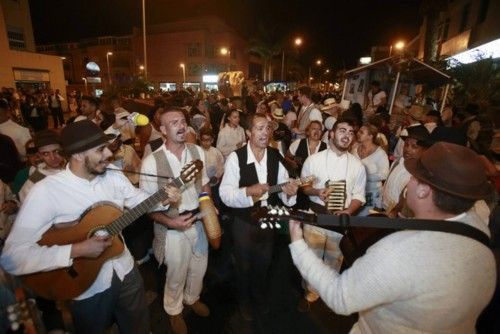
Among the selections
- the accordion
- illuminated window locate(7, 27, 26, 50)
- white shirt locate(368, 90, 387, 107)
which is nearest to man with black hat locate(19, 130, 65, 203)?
the accordion

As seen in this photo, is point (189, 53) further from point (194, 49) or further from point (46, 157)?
point (46, 157)

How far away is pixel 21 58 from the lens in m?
22.8

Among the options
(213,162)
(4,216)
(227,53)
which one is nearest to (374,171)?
(213,162)

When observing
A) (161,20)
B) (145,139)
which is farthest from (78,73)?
(145,139)

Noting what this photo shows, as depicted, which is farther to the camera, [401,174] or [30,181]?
[401,174]

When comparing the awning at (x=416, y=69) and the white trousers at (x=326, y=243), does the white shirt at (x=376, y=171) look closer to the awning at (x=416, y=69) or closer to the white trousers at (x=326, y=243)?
the white trousers at (x=326, y=243)

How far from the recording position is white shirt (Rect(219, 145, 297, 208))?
12.1 feet

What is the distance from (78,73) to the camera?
67500 millimetres

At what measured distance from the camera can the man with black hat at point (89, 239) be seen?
2393 millimetres

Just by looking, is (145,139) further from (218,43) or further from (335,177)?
(218,43)

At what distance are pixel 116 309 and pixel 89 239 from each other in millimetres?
988

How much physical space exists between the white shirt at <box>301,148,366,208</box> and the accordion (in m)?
0.11

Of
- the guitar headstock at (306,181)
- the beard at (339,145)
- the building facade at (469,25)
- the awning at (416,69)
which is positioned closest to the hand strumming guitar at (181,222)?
the guitar headstock at (306,181)

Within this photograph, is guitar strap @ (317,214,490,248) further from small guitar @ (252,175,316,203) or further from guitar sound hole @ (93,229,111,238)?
guitar sound hole @ (93,229,111,238)
